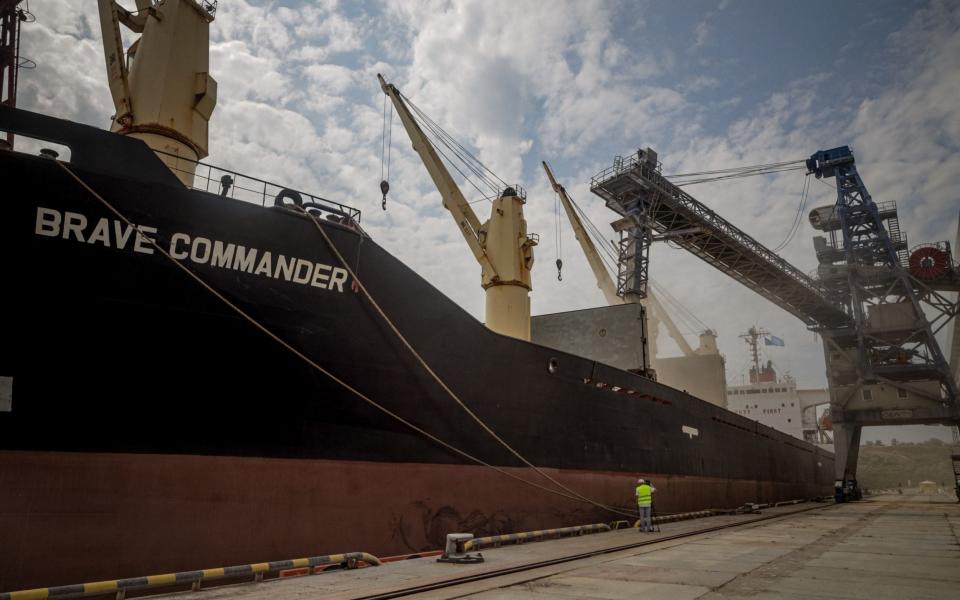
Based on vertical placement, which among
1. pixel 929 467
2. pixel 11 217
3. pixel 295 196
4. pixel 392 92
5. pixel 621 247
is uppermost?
pixel 392 92

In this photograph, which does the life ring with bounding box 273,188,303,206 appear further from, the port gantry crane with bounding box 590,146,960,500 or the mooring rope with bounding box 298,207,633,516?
the port gantry crane with bounding box 590,146,960,500

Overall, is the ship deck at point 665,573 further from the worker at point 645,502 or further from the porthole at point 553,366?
the porthole at point 553,366

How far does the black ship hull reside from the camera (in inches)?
243

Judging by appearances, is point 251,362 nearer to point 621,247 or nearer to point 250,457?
point 250,457

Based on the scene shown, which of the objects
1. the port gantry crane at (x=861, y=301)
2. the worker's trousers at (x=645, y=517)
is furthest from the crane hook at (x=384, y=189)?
the port gantry crane at (x=861, y=301)

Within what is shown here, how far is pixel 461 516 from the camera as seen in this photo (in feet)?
31.0

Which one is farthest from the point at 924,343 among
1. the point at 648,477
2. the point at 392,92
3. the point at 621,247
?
the point at 392,92

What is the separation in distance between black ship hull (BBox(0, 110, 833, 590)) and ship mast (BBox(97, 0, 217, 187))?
10.5 feet

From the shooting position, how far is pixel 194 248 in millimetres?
7328

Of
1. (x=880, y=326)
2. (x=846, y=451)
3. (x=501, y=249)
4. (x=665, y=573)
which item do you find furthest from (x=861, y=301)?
(x=665, y=573)

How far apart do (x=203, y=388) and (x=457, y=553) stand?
4265 millimetres

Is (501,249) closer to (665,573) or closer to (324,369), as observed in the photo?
(324,369)

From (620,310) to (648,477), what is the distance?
513 cm

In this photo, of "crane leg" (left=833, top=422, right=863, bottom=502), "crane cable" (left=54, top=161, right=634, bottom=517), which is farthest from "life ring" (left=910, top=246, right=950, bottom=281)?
"crane cable" (left=54, top=161, right=634, bottom=517)
